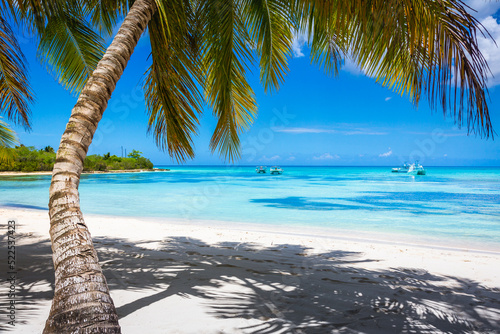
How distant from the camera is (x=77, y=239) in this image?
168 centimetres

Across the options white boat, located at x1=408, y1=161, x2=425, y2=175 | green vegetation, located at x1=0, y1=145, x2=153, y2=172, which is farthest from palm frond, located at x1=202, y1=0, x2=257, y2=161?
white boat, located at x1=408, y1=161, x2=425, y2=175

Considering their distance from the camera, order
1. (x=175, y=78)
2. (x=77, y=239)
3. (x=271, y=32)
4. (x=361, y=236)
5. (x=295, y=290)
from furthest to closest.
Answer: (x=361, y=236), (x=271, y=32), (x=175, y=78), (x=295, y=290), (x=77, y=239)

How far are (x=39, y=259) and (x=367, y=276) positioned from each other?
4.34 meters

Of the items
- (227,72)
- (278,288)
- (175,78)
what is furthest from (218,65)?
(278,288)

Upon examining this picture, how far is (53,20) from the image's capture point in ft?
15.1

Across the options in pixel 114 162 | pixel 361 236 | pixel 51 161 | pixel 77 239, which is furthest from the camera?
pixel 114 162

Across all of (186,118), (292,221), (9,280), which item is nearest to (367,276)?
(186,118)

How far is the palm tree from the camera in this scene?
1637 mm

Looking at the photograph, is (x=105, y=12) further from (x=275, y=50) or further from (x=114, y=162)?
(x=114, y=162)

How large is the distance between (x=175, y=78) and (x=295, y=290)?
2964 millimetres

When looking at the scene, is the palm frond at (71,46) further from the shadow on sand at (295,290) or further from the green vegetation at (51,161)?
the green vegetation at (51,161)

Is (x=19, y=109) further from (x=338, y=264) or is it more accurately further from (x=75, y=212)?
(x=338, y=264)

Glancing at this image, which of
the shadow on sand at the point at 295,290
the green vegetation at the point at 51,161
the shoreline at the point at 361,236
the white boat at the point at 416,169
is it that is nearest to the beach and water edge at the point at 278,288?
the shadow on sand at the point at 295,290

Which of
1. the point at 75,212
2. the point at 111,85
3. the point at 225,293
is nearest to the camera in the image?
the point at 75,212
